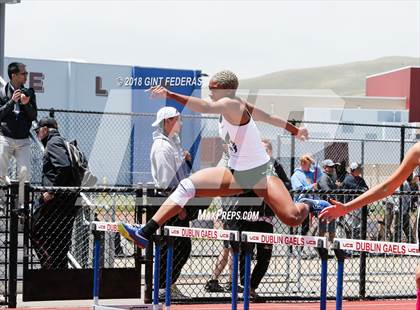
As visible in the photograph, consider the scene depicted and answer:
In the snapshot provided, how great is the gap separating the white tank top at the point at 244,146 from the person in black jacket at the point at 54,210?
2625 mm

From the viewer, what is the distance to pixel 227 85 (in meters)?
9.01

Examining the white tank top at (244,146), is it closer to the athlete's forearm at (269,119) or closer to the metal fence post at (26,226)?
the athlete's forearm at (269,119)

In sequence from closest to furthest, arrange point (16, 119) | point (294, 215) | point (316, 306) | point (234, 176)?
1. point (294, 215)
2. point (234, 176)
3. point (316, 306)
4. point (16, 119)

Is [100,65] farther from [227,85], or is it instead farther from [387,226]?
[227,85]

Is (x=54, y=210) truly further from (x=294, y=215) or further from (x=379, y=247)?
(x=379, y=247)

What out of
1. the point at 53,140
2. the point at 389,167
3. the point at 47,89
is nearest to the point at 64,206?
the point at 53,140

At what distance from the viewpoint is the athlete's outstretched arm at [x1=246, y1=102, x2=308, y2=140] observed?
30.1ft

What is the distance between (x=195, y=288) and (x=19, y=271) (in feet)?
7.37

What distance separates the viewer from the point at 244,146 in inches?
359

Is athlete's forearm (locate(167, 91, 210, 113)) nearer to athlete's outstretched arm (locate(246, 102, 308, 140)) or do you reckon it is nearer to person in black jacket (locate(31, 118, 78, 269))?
athlete's outstretched arm (locate(246, 102, 308, 140))

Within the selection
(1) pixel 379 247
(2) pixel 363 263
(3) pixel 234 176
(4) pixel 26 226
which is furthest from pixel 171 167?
(1) pixel 379 247

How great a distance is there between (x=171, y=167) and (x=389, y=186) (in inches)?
189

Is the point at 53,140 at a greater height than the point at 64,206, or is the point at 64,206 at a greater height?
the point at 53,140

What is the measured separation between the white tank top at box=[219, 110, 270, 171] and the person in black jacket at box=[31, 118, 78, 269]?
2.63m
